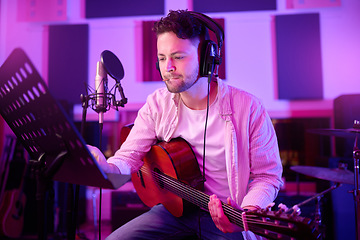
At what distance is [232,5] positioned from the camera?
414 centimetres

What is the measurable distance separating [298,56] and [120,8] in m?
2.50

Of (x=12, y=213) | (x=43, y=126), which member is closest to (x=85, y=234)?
(x=12, y=213)

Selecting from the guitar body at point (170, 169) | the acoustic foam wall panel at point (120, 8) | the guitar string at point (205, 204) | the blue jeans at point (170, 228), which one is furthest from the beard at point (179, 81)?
the acoustic foam wall panel at point (120, 8)

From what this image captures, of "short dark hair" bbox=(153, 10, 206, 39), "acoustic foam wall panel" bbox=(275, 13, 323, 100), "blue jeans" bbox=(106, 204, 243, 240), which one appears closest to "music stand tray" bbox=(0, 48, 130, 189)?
"blue jeans" bbox=(106, 204, 243, 240)

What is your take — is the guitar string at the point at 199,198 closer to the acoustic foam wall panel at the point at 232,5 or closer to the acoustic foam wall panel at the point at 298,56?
the acoustic foam wall panel at the point at 298,56

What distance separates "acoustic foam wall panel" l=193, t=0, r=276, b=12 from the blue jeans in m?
3.13

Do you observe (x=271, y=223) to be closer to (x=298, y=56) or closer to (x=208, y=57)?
(x=208, y=57)

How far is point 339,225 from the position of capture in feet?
9.37

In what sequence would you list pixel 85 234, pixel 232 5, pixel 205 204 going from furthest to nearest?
pixel 232 5
pixel 85 234
pixel 205 204

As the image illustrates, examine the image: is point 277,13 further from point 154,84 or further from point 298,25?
point 154,84

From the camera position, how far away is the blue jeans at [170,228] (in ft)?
5.59

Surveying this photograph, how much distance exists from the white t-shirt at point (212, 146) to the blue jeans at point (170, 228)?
0.18m

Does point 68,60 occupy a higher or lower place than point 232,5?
lower

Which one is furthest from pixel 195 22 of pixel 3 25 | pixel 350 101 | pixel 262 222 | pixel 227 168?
pixel 3 25
